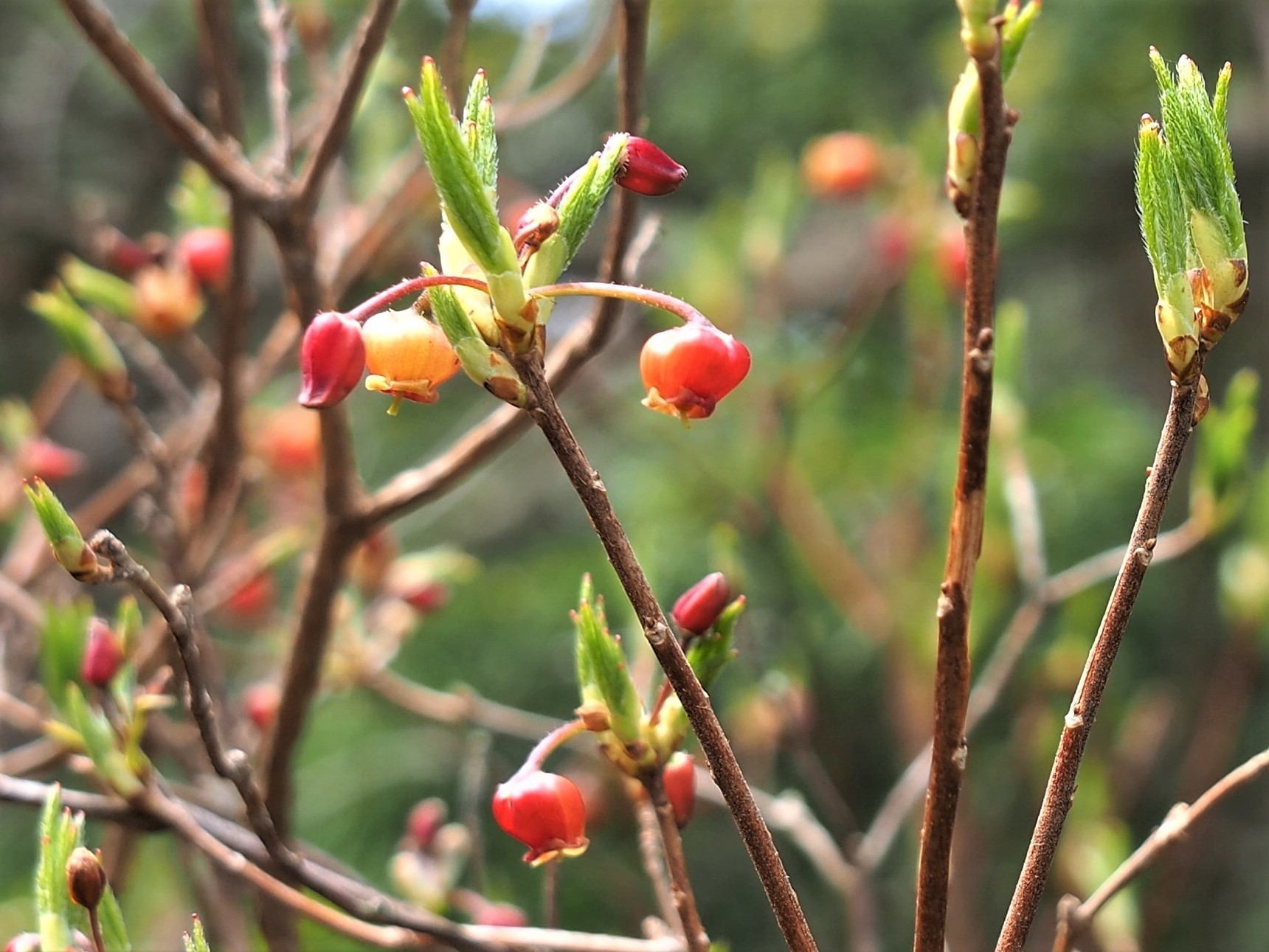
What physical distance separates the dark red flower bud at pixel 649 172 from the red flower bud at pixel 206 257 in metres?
0.71

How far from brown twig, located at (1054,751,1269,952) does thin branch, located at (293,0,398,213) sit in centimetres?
57

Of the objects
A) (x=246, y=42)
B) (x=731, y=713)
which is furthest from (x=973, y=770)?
(x=246, y=42)

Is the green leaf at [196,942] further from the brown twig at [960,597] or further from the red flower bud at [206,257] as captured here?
the red flower bud at [206,257]

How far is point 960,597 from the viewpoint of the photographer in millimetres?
416

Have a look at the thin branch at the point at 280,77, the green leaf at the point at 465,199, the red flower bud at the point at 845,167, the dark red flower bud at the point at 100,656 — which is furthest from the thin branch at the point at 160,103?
the red flower bud at the point at 845,167

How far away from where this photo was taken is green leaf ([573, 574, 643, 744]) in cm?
48

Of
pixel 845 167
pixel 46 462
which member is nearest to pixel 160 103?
pixel 46 462

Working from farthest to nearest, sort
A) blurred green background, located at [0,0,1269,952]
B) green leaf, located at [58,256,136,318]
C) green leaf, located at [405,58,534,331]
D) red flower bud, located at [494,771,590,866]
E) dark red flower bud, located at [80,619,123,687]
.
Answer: blurred green background, located at [0,0,1269,952], green leaf, located at [58,256,136,318], dark red flower bud, located at [80,619,123,687], red flower bud, located at [494,771,590,866], green leaf, located at [405,58,534,331]

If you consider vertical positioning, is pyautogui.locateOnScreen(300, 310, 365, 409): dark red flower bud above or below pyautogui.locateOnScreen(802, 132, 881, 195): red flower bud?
below

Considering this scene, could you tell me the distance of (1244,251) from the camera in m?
0.39

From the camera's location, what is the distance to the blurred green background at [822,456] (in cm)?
153

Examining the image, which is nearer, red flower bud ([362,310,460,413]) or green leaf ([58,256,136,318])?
Answer: red flower bud ([362,310,460,413])

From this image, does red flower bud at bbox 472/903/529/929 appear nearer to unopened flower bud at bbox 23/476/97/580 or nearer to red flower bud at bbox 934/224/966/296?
unopened flower bud at bbox 23/476/97/580

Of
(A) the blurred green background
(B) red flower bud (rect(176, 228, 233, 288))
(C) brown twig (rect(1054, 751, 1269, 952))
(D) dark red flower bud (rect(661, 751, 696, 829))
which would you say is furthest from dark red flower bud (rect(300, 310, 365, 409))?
(B) red flower bud (rect(176, 228, 233, 288))
